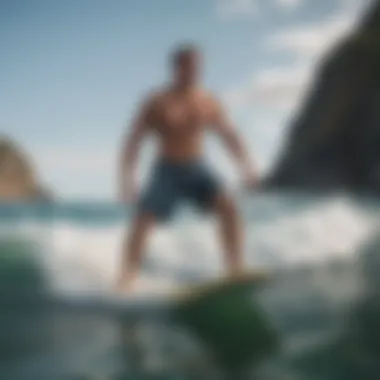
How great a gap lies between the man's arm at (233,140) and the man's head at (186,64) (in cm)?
6

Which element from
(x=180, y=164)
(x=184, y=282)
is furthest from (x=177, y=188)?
(x=184, y=282)

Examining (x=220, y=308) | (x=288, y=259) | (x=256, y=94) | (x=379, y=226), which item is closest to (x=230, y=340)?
(x=220, y=308)

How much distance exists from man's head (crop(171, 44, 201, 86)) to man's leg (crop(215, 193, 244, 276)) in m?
0.22

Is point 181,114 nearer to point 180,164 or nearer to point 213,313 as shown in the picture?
point 180,164

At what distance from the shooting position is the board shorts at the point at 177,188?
1236mm

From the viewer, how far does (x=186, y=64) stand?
1269 millimetres

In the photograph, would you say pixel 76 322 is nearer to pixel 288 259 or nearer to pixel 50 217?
pixel 50 217

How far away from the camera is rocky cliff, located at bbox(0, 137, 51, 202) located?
1.25 metres

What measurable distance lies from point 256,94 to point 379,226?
310 mm

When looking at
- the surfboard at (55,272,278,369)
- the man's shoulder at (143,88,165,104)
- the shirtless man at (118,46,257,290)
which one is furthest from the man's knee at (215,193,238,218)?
the man's shoulder at (143,88,165,104)

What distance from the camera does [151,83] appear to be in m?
1.27

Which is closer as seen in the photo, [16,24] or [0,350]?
[0,350]

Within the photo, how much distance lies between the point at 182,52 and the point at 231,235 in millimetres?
328

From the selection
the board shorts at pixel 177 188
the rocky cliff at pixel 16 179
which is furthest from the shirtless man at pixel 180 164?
the rocky cliff at pixel 16 179
